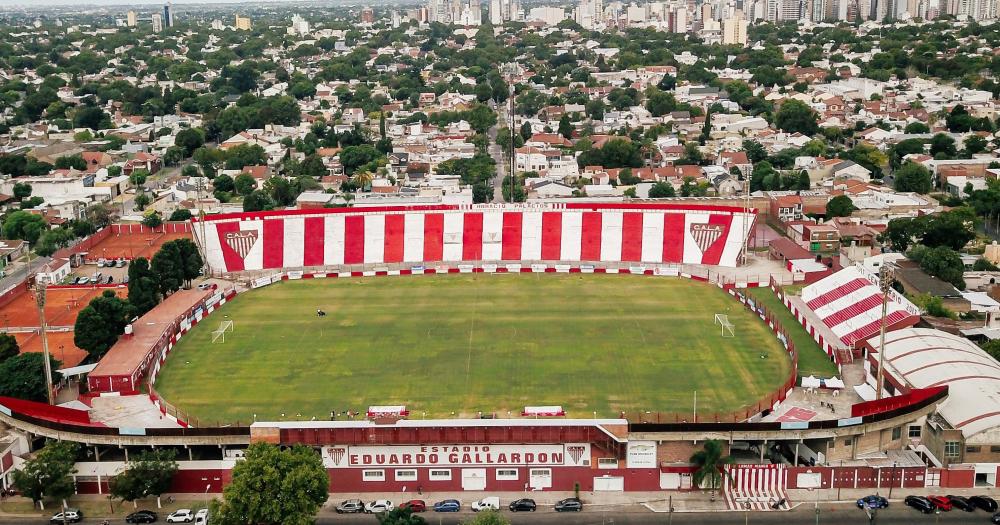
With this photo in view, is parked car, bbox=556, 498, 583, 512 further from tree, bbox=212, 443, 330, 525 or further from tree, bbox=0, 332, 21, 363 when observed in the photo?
tree, bbox=0, 332, 21, 363

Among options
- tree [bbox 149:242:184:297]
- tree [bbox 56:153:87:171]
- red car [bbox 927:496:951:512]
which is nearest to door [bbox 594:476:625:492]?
red car [bbox 927:496:951:512]

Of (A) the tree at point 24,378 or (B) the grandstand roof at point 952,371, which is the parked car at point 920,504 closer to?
(B) the grandstand roof at point 952,371

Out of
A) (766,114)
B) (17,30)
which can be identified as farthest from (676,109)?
(17,30)

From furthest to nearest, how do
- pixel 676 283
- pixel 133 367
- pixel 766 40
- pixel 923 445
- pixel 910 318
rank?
pixel 766 40 → pixel 676 283 → pixel 910 318 → pixel 133 367 → pixel 923 445

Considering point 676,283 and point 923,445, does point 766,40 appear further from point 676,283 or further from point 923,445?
point 923,445

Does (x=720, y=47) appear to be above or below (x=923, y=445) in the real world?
above

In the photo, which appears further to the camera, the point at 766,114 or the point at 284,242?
the point at 766,114

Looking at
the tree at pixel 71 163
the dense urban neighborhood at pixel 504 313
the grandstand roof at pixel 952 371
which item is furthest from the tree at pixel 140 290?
the tree at pixel 71 163
